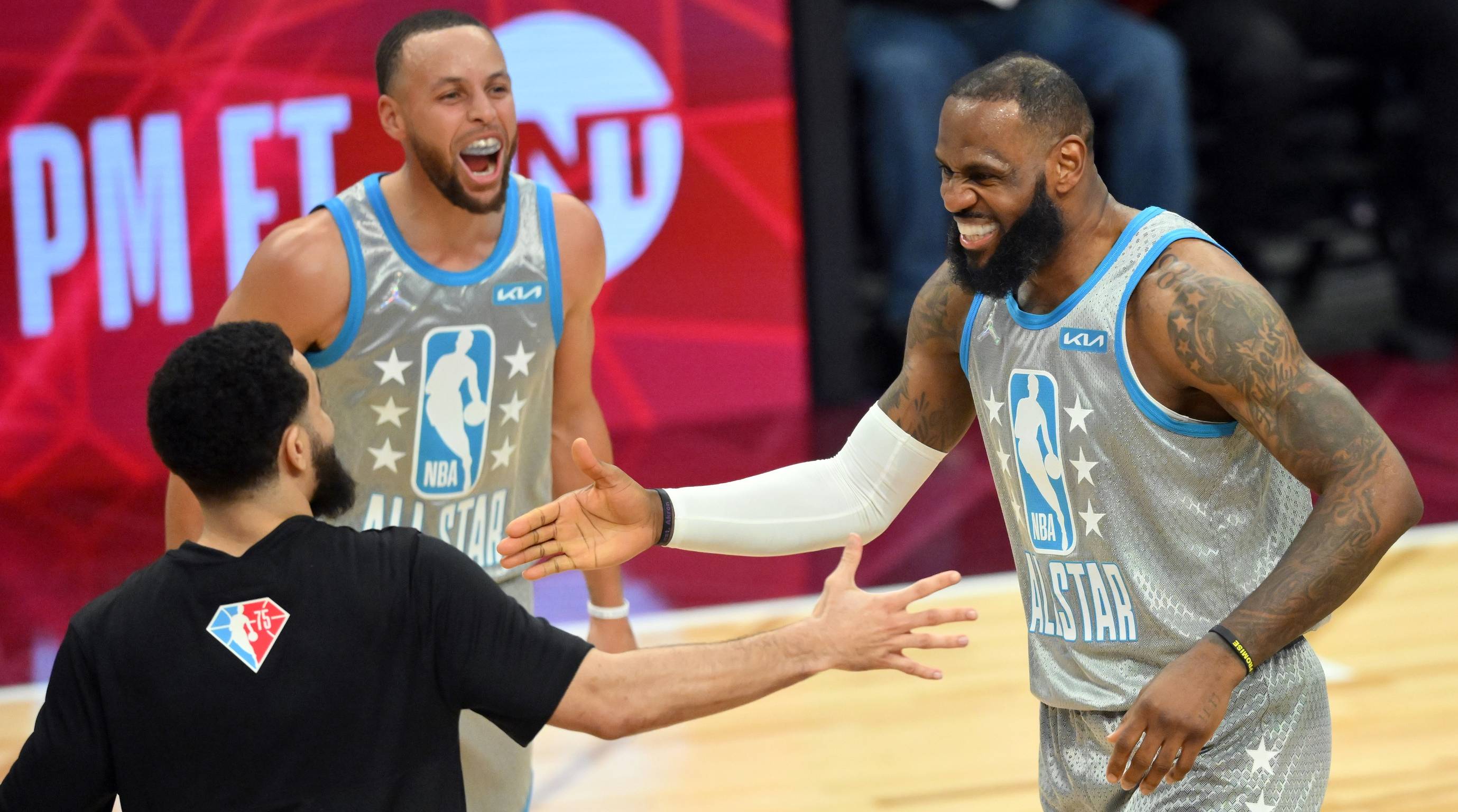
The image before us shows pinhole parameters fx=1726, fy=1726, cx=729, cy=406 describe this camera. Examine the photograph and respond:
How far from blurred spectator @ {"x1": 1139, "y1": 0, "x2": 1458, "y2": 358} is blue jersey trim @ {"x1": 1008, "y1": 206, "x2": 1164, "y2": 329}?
5694mm

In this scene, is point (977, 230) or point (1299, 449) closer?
point (1299, 449)

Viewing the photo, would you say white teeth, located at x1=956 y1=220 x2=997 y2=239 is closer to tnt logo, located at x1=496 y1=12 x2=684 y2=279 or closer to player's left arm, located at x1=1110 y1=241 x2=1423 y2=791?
player's left arm, located at x1=1110 y1=241 x2=1423 y2=791

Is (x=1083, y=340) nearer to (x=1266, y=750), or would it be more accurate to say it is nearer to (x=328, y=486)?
(x=1266, y=750)

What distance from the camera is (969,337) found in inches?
115

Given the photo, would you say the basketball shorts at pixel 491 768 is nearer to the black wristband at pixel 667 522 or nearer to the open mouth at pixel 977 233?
the black wristband at pixel 667 522

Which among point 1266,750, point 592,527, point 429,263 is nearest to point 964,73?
point 429,263

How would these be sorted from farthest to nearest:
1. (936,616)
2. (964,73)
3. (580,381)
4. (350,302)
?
(964,73) → (580,381) → (350,302) → (936,616)

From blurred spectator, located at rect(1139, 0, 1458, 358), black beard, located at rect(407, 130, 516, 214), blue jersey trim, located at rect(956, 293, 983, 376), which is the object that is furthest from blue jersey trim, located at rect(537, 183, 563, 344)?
blurred spectator, located at rect(1139, 0, 1458, 358)

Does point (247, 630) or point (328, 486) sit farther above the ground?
point (328, 486)

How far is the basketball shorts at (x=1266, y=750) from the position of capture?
8.71 ft

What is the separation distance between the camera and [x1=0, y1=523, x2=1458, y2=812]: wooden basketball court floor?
430 cm

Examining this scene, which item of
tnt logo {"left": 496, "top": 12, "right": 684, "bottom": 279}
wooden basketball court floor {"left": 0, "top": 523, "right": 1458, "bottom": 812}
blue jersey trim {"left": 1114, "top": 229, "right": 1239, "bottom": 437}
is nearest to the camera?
blue jersey trim {"left": 1114, "top": 229, "right": 1239, "bottom": 437}

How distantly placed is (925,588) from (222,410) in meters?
0.99

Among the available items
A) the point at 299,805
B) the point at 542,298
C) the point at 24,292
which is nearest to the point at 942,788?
the point at 542,298
